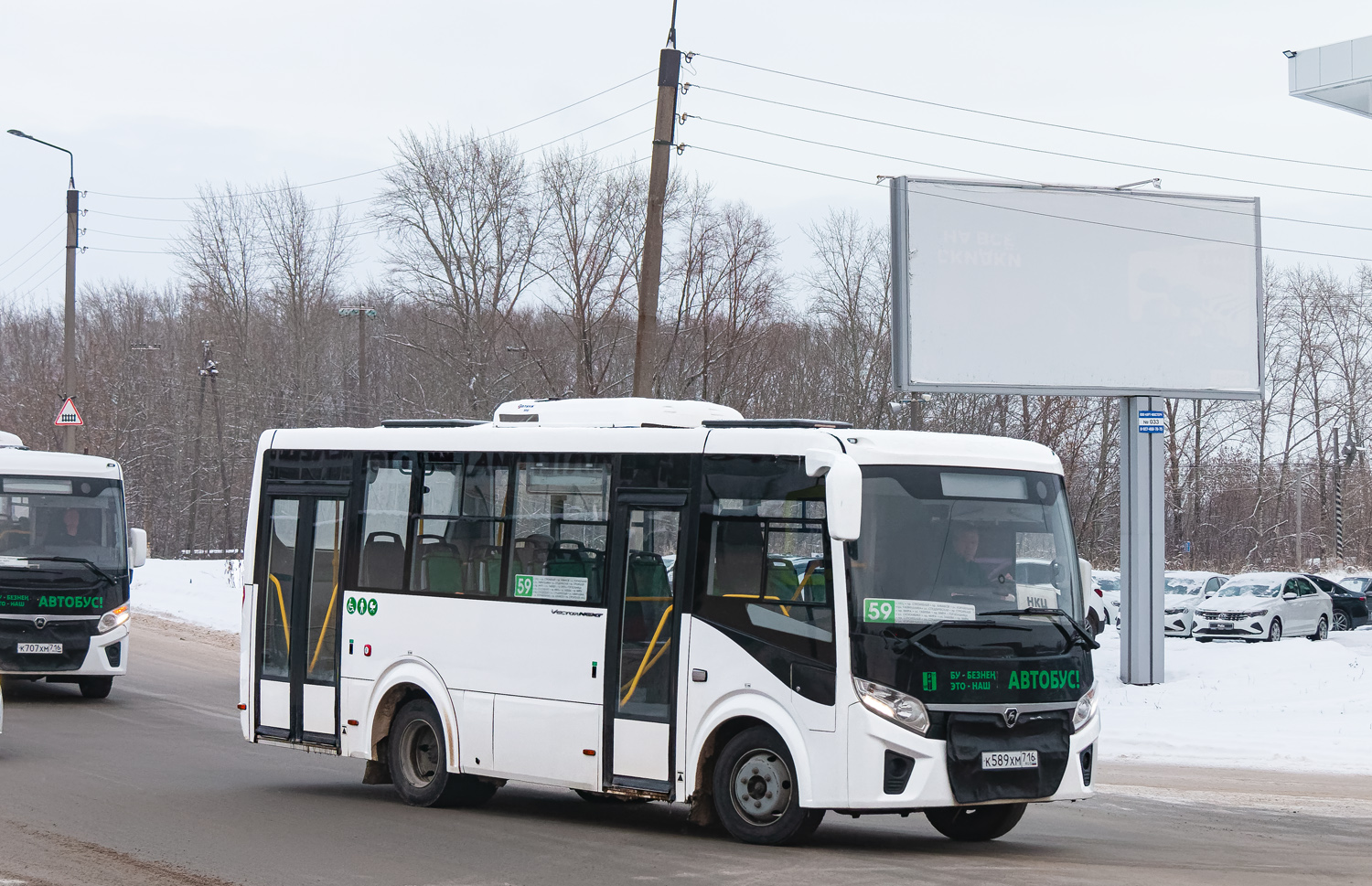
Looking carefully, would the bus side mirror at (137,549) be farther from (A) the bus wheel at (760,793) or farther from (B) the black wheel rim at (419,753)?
(A) the bus wheel at (760,793)

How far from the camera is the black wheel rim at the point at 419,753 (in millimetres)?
11109

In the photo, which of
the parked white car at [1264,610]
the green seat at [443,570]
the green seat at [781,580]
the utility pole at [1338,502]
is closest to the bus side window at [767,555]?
the green seat at [781,580]

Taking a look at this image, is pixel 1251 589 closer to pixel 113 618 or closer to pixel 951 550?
pixel 113 618

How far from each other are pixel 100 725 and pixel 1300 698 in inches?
580

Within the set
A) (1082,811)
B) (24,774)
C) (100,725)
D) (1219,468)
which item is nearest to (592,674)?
(1082,811)

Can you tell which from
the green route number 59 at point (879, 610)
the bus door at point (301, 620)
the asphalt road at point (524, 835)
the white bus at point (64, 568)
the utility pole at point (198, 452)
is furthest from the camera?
the utility pole at point (198, 452)

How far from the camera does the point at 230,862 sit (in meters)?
8.62

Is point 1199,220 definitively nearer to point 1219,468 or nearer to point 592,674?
point 592,674

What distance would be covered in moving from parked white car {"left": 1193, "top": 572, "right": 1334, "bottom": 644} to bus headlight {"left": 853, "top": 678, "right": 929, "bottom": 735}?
24516 millimetres

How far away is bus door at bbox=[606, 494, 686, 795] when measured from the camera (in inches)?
374

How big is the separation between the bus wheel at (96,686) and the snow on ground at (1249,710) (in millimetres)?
11802

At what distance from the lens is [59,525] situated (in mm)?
17844

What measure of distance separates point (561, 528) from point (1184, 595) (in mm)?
28568

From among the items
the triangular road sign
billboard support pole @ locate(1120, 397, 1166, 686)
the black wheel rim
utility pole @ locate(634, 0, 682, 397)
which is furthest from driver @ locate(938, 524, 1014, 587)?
the triangular road sign
